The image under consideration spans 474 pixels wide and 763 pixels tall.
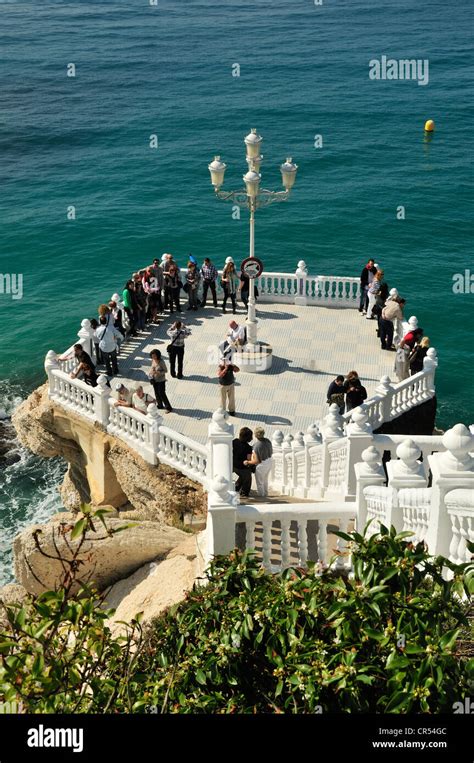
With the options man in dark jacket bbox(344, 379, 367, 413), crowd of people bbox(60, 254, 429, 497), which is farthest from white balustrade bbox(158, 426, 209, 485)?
man in dark jacket bbox(344, 379, 367, 413)

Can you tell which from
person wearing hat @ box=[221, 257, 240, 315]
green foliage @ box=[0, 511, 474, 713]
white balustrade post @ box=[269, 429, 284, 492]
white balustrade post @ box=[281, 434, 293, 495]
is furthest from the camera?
person wearing hat @ box=[221, 257, 240, 315]

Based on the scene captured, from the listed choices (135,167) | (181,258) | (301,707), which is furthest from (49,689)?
(135,167)

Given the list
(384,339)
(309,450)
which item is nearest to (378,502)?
(309,450)

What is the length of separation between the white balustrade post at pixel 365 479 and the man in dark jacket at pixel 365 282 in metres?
12.5

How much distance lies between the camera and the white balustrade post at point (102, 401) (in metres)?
18.4

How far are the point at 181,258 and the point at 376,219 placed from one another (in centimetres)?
996

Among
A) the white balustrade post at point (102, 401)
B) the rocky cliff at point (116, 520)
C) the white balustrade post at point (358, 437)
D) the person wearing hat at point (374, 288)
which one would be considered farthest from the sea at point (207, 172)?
the white balustrade post at point (358, 437)

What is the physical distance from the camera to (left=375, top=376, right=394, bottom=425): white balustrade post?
703 inches

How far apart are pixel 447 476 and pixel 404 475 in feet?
2.82

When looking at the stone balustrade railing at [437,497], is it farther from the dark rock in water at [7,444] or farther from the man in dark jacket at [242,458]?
the dark rock in water at [7,444]

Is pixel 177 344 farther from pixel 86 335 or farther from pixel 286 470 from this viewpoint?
pixel 286 470

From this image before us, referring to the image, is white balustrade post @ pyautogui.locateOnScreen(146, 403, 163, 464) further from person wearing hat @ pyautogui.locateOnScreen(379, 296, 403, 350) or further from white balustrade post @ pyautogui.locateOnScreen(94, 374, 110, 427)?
person wearing hat @ pyautogui.locateOnScreen(379, 296, 403, 350)

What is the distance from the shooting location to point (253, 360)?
20891mm

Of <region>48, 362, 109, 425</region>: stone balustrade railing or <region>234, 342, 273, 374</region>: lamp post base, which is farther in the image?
<region>234, 342, 273, 374</region>: lamp post base
